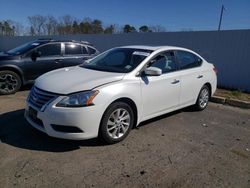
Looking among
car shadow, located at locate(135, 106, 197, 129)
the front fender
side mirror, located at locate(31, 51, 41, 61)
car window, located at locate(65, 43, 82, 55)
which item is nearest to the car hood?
the front fender

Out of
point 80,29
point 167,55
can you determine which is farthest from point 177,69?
point 80,29

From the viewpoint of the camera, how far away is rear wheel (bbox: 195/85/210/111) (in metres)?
5.79

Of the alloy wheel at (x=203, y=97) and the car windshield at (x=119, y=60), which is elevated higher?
the car windshield at (x=119, y=60)

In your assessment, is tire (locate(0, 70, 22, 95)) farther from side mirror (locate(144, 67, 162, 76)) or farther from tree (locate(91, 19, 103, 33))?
tree (locate(91, 19, 103, 33))

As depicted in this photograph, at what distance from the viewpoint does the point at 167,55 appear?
4.89 metres

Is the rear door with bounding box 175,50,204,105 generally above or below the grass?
above

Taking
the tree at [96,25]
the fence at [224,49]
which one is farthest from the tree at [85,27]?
→ the fence at [224,49]

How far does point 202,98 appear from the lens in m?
5.89

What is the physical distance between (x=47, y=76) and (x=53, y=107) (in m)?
1.04

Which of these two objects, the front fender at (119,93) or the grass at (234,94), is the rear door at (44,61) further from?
the grass at (234,94)

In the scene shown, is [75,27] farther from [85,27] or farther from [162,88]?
[162,88]

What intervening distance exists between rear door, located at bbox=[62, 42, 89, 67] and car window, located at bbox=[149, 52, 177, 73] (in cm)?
389

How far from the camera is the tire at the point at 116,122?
368 centimetres

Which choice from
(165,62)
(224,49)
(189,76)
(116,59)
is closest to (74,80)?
(116,59)
